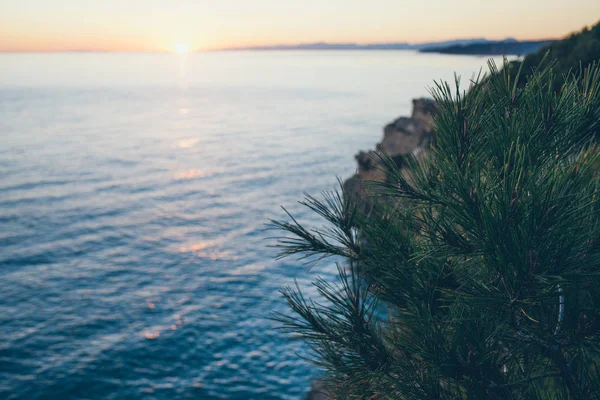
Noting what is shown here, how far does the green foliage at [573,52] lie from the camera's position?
25.2 metres

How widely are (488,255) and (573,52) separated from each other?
92.7 feet

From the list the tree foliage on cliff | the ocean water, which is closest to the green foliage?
the ocean water

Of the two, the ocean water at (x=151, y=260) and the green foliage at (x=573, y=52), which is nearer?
the ocean water at (x=151, y=260)

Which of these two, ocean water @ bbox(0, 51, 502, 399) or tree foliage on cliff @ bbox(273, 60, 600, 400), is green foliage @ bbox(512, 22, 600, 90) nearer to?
ocean water @ bbox(0, 51, 502, 399)

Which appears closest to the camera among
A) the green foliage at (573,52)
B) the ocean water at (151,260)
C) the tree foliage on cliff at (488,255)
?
the tree foliage on cliff at (488,255)

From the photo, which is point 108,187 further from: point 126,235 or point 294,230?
point 294,230

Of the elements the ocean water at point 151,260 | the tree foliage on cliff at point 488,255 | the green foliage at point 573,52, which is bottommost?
the ocean water at point 151,260

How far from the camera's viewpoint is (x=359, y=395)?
5.71m

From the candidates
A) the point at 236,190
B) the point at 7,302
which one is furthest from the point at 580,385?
the point at 236,190

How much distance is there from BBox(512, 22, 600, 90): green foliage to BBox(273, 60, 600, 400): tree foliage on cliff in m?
22.4

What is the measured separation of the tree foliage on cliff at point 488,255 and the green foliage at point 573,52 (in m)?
22.4

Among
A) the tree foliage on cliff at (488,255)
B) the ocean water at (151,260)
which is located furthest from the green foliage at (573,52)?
the tree foliage on cliff at (488,255)

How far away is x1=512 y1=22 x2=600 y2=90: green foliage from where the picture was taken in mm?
25156

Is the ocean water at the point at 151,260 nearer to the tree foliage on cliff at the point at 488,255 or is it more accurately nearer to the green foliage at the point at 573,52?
the tree foliage on cliff at the point at 488,255
